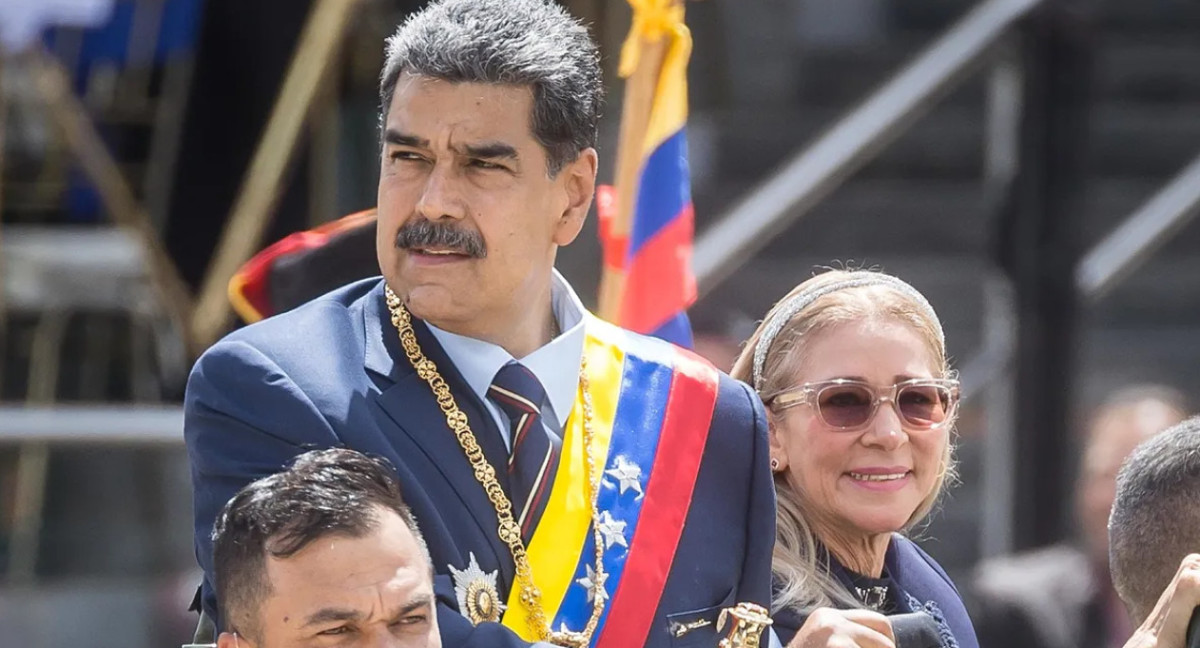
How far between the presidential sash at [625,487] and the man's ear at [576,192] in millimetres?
149

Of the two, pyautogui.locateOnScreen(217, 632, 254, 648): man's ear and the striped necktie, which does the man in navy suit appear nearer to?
the striped necktie

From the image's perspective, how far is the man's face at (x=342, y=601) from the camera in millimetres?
2678

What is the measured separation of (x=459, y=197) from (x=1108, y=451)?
9.88ft

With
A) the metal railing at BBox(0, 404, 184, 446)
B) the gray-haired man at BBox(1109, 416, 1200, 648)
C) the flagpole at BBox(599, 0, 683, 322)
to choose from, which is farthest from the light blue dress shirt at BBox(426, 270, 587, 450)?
the metal railing at BBox(0, 404, 184, 446)

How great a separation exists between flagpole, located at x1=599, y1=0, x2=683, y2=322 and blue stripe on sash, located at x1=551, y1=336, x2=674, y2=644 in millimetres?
1492

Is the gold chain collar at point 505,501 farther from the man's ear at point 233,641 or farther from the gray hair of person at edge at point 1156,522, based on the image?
the gray hair of person at edge at point 1156,522

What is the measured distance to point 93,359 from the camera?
739 centimetres

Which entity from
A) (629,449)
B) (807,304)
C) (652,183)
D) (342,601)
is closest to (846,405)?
(807,304)

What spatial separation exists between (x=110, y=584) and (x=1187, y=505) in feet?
14.5

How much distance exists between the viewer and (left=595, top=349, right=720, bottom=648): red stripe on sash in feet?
9.72

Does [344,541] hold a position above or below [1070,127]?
below

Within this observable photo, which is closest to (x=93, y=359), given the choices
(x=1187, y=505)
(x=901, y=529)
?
(x=901, y=529)

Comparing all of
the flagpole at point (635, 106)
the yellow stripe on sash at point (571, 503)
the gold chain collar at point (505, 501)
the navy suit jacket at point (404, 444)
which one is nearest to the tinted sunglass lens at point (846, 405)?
the navy suit jacket at point (404, 444)

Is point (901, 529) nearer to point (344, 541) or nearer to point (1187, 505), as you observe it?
point (1187, 505)
